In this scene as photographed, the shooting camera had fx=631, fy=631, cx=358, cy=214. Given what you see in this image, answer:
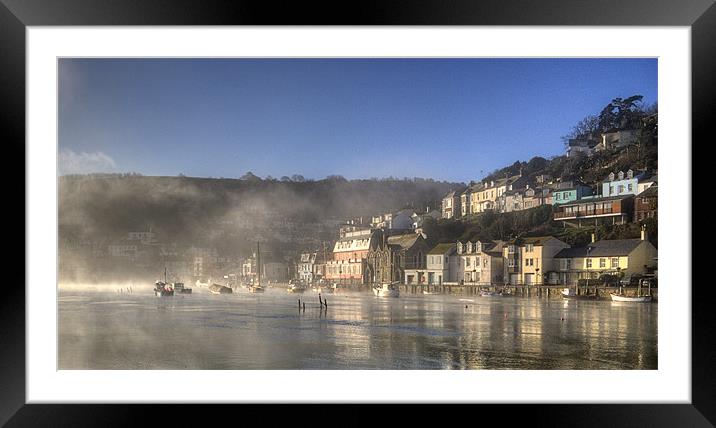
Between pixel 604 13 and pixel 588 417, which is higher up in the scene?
pixel 604 13

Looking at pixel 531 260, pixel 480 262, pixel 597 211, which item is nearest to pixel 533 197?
pixel 531 260

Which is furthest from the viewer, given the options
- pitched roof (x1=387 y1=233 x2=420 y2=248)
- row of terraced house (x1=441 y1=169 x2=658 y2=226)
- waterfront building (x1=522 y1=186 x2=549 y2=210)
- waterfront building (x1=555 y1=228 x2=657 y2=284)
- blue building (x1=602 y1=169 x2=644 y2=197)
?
pitched roof (x1=387 y1=233 x2=420 y2=248)

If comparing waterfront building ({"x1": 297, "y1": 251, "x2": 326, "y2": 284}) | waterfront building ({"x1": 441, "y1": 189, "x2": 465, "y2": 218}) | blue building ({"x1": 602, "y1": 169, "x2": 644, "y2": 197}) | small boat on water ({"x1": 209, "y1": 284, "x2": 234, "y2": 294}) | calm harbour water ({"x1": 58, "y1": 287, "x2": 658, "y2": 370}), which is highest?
blue building ({"x1": 602, "y1": 169, "x2": 644, "y2": 197})

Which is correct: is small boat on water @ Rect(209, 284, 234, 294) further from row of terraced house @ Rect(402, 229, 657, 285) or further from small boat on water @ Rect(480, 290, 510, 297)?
small boat on water @ Rect(480, 290, 510, 297)

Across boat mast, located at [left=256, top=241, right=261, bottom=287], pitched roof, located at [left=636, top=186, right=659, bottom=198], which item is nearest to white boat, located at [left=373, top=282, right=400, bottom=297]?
boat mast, located at [left=256, top=241, right=261, bottom=287]

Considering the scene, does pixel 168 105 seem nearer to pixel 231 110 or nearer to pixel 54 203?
pixel 231 110

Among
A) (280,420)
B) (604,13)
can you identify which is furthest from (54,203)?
(604,13)
